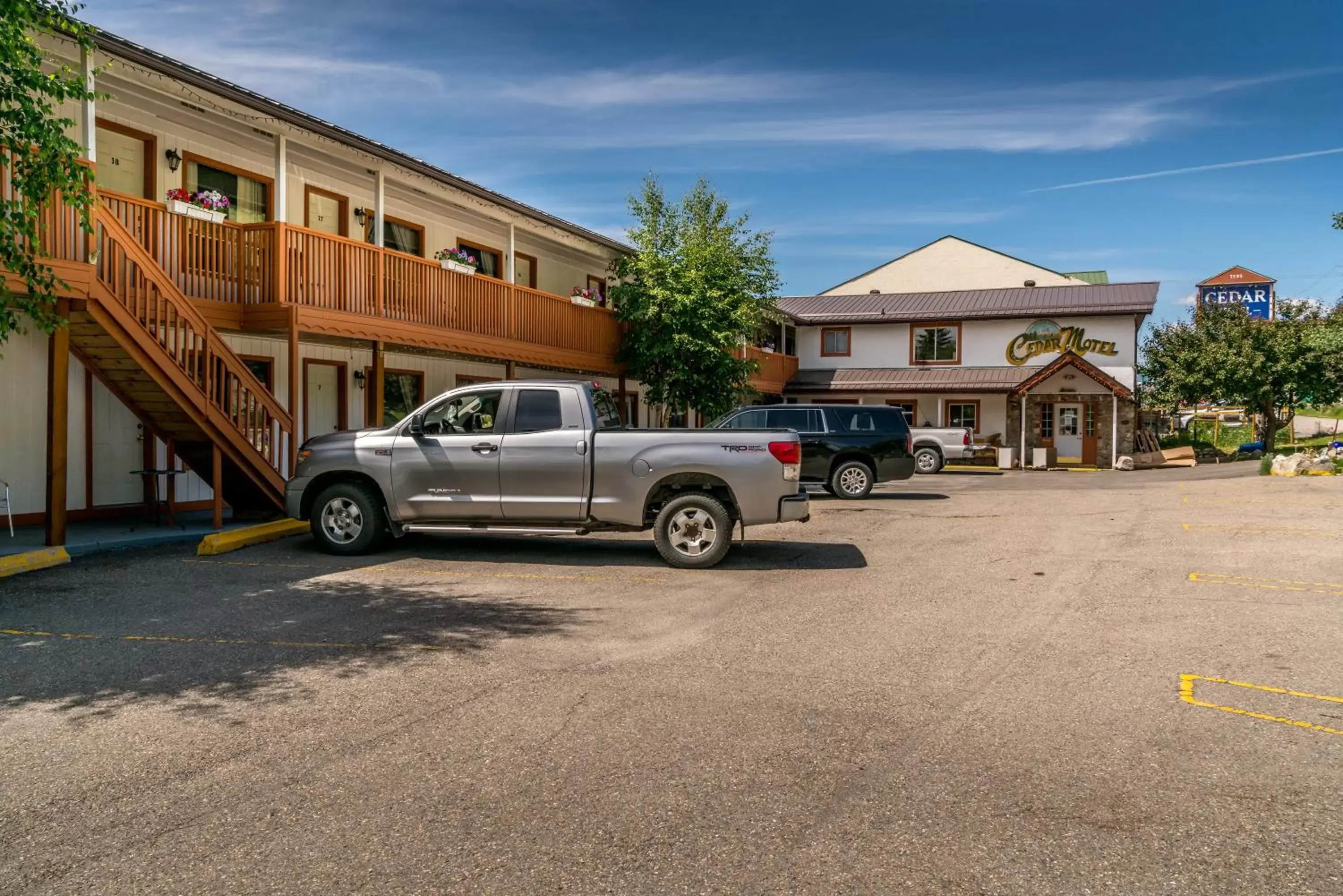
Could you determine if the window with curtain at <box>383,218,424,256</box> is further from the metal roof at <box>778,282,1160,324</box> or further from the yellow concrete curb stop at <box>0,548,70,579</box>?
the metal roof at <box>778,282,1160,324</box>

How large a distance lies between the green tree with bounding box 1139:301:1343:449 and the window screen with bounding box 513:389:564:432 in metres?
31.4

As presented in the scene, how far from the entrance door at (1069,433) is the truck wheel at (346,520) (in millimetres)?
29509

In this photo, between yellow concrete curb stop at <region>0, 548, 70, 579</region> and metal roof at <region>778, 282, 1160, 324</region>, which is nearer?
yellow concrete curb stop at <region>0, 548, 70, 579</region>

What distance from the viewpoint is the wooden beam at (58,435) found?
1039cm

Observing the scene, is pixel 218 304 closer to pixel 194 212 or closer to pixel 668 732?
pixel 194 212

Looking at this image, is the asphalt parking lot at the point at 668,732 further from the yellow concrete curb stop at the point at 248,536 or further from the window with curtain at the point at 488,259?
the window with curtain at the point at 488,259

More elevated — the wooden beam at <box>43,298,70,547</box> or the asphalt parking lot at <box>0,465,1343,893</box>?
the wooden beam at <box>43,298,70,547</box>

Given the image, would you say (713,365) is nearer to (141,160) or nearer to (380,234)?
(380,234)

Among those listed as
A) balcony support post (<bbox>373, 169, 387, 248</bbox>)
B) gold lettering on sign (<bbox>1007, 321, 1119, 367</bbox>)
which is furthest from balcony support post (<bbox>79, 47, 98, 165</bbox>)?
gold lettering on sign (<bbox>1007, 321, 1119, 367</bbox>)

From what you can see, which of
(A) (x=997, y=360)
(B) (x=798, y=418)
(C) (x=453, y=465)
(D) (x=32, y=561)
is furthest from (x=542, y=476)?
(A) (x=997, y=360)

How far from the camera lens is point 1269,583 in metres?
9.31

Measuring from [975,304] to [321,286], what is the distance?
2853cm

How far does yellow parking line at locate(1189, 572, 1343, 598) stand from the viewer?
8938 millimetres

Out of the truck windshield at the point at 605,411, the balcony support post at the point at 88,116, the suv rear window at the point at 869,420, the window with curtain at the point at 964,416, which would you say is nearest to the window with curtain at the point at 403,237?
the balcony support post at the point at 88,116
